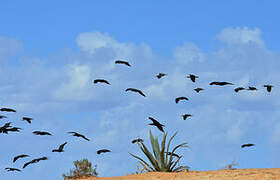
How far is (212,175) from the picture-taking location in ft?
53.0

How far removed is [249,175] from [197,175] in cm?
178

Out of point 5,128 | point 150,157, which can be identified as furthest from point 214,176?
point 5,128

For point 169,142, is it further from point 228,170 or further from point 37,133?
point 37,133

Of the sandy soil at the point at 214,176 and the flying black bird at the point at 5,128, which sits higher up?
the flying black bird at the point at 5,128

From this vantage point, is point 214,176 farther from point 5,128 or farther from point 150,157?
point 5,128

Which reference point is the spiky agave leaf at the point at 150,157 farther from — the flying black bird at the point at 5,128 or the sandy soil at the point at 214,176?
the flying black bird at the point at 5,128

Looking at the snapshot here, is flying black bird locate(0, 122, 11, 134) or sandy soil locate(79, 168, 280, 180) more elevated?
flying black bird locate(0, 122, 11, 134)

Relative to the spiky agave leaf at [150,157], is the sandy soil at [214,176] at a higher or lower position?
lower

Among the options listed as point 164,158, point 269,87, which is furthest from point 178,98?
point 269,87

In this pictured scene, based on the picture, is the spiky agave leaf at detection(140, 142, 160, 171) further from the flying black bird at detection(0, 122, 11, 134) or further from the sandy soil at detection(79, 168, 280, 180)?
the flying black bird at detection(0, 122, 11, 134)

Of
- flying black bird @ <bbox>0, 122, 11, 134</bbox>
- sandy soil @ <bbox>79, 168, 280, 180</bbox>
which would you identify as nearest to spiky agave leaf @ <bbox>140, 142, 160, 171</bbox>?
sandy soil @ <bbox>79, 168, 280, 180</bbox>

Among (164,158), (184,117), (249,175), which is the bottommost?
(249,175)

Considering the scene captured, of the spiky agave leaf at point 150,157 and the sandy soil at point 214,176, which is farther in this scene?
the spiky agave leaf at point 150,157

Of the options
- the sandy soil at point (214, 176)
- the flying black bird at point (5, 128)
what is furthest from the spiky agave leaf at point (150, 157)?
the flying black bird at point (5, 128)
